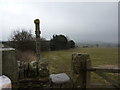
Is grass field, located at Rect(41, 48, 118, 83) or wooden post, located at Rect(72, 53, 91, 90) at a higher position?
wooden post, located at Rect(72, 53, 91, 90)

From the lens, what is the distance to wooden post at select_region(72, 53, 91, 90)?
3.08 m

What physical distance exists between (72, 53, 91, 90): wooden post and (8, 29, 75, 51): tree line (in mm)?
10458

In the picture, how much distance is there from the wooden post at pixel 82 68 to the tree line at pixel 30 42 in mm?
10458

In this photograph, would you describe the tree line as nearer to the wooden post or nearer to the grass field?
the grass field

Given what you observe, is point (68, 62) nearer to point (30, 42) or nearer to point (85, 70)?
point (30, 42)

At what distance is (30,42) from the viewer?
1456cm

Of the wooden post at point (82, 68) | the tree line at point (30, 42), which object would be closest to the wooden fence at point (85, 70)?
the wooden post at point (82, 68)

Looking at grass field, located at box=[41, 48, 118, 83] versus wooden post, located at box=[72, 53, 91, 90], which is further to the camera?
grass field, located at box=[41, 48, 118, 83]

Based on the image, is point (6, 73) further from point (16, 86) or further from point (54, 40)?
point (54, 40)

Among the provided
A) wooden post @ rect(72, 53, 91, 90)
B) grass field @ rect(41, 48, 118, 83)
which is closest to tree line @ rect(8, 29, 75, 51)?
grass field @ rect(41, 48, 118, 83)

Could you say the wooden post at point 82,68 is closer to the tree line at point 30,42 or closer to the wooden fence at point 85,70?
the wooden fence at point 85,70

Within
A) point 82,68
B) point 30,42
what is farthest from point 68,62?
point 82,68

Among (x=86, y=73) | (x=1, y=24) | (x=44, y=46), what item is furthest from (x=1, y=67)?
(x=44, y=46)

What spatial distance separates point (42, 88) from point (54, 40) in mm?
19063
